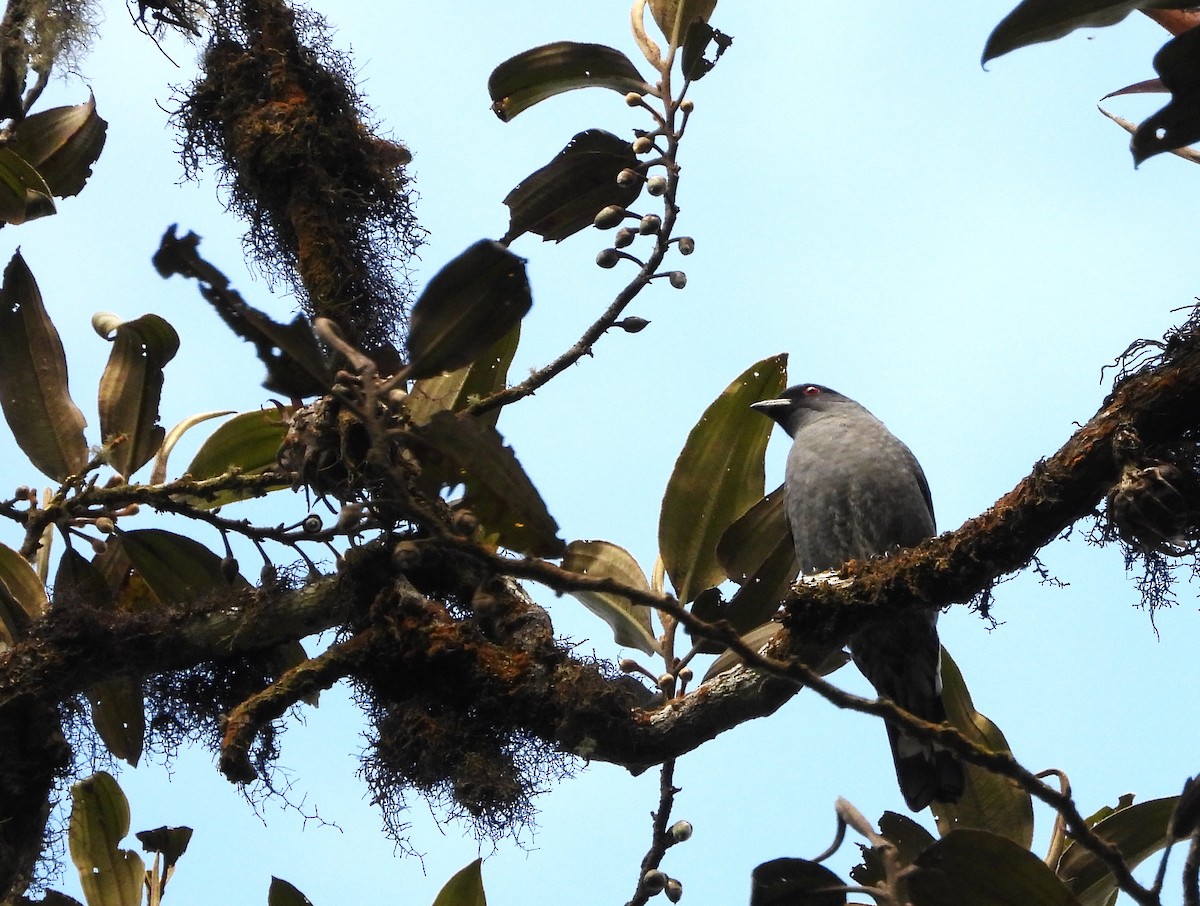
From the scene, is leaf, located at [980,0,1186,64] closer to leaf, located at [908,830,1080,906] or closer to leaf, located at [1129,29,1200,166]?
leaf, located at [1129,29,1200,166]

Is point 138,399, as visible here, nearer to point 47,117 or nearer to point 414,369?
point 47,117

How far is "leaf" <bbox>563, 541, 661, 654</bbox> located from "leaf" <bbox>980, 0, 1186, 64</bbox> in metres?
1.51

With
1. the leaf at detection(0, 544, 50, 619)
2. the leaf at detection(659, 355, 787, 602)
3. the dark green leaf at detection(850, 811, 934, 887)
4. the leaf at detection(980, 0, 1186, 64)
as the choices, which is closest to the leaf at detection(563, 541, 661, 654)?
the leaf at detection(659, 355, 787, 602)

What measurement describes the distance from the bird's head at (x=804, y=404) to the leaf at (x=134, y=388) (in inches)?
97.3

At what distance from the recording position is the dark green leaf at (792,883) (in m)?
2.19

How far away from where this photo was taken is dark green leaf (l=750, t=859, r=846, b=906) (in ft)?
7.18

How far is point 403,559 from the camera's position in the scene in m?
1.75

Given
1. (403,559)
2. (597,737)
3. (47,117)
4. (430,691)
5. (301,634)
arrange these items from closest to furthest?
(403,559), (597,737), (430,691), (301,634), (47,117)

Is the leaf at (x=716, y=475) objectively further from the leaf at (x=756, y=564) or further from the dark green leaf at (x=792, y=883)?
the dark green leaf at (x=792, y=883)

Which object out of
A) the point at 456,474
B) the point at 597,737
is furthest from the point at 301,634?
the point at 456,474

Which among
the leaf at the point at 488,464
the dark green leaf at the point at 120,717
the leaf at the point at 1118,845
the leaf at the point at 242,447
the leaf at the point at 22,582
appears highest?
the leaf at the point at 242,447

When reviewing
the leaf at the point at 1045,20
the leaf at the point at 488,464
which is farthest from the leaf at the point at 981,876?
the leaf at the point at 1045,20

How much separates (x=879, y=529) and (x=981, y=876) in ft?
6.99

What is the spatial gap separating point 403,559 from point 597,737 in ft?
3.22
